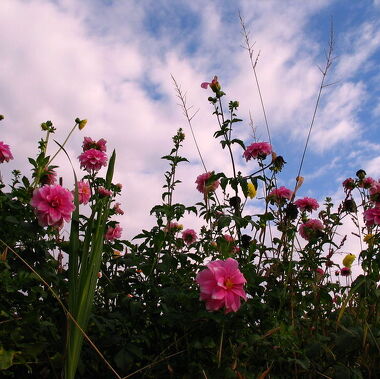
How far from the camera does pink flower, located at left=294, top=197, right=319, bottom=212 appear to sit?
3.25 metres

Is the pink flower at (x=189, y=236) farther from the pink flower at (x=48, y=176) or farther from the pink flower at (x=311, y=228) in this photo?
the pink flower at (x=48, y=176)

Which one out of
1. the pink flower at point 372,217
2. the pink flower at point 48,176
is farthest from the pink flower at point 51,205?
the pink flower at point 372,217

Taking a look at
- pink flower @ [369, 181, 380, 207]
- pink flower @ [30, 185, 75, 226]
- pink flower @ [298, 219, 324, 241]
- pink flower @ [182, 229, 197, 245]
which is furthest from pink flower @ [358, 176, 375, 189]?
pink flower @ [30, 185, 75, 226]

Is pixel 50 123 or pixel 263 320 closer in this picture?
pixel 263 320

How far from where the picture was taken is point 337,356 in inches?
86.0

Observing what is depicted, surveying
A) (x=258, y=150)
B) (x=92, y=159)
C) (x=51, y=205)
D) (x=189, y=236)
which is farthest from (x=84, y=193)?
(x=258, y=150)

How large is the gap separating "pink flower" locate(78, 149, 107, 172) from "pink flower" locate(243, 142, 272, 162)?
105 centimetres

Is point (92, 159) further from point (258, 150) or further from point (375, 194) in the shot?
point (375, 194)

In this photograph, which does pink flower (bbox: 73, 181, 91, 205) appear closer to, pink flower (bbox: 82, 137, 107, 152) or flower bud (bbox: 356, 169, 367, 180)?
pink flower (bbox: 82, 137, 107, 152)

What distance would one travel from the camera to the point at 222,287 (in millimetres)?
1749

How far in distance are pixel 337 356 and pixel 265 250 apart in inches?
28.3

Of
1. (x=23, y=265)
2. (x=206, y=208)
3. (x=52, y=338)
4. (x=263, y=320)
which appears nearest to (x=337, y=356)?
(x=263, y=320)

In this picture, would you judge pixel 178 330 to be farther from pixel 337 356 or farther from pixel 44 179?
pixel 44 179

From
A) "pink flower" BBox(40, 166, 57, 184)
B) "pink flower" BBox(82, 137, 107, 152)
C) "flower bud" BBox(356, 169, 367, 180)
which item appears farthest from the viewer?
"flower bud" BBox(356, 169, 367, 180)
